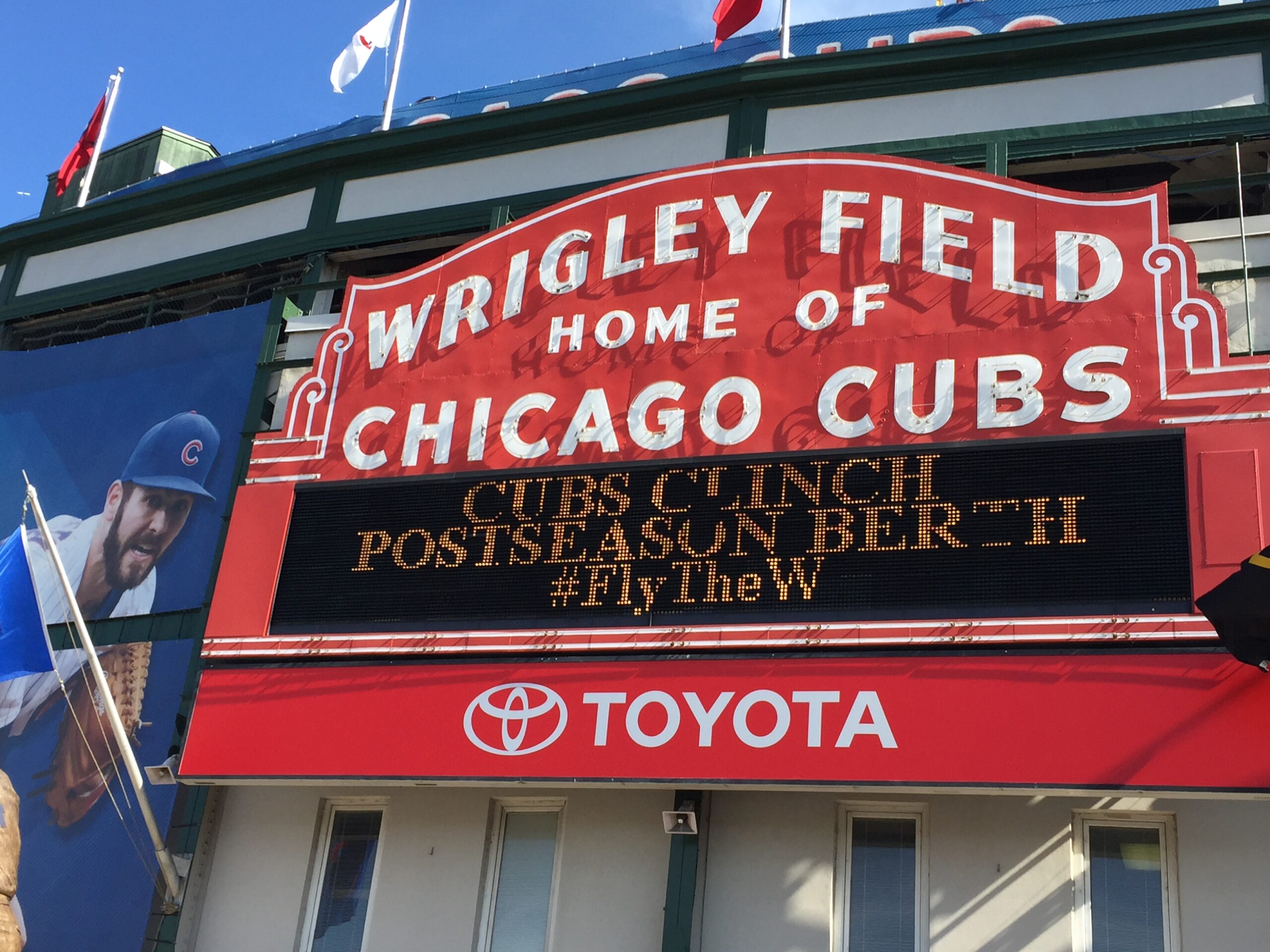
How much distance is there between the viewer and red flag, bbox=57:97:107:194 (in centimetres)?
2016

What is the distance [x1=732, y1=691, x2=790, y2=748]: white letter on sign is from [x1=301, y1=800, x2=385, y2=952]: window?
3483 mm

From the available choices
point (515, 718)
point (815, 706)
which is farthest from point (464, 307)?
point (815, 706)

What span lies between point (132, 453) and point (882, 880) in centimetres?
916

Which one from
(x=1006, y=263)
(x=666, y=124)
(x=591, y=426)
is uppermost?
(x=666, y=124)

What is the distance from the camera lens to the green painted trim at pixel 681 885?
11008mm

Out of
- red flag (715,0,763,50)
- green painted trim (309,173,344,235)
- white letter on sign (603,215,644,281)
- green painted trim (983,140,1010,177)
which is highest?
red flag (715,0,763,50)

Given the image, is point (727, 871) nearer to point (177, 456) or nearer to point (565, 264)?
point (565, 264)

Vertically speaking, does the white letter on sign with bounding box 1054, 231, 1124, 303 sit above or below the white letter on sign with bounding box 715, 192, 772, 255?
below

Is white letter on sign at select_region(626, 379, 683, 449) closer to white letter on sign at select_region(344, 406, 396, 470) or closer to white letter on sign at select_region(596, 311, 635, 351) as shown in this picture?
white letter on sign at select_region(596, 311, 635, 351)

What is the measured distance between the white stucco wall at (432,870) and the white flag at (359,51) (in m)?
9.40

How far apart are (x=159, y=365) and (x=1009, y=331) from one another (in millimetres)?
9436

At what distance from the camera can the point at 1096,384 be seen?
1077 centimetres

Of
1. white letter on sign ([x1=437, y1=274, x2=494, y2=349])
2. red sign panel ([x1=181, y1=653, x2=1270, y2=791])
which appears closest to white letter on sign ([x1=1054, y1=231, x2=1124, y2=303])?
red sign panel ([x1=181, y1=653, x2=1270, y2=791])

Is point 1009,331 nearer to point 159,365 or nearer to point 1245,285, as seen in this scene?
point 1245,285
